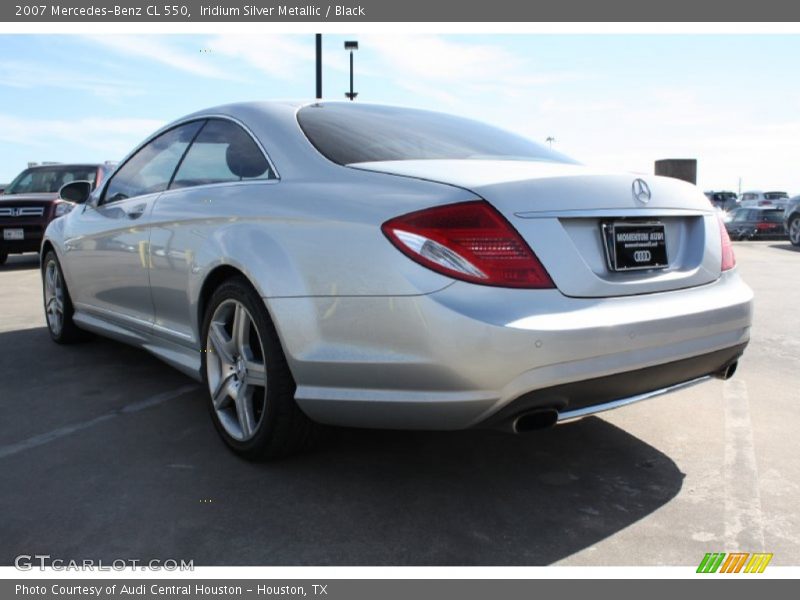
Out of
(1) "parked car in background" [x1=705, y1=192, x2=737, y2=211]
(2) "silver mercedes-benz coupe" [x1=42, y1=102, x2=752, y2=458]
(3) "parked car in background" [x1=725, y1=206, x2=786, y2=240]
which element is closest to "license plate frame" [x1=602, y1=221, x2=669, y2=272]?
(2) "silver mercedes-benz coupe" [x1=42, y1=102, x2=752, y2=458]

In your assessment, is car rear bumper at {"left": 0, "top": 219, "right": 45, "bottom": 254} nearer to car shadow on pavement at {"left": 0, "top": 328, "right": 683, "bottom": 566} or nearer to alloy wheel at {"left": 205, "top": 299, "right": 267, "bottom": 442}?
car shadow on pavement at {"left": 0, "top": 328, "right": 683, "bottom": 566}

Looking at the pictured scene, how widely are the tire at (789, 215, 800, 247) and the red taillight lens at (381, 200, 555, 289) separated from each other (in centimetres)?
1603

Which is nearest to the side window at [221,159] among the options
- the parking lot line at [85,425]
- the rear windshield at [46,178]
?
the parking lot line at [85,425]

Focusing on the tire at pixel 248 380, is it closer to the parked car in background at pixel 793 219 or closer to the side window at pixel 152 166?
the side window at pixel 152 166

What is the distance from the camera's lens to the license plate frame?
263 centimetres

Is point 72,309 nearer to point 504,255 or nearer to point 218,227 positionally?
point 218,227

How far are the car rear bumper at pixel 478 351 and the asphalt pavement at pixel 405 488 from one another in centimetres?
37

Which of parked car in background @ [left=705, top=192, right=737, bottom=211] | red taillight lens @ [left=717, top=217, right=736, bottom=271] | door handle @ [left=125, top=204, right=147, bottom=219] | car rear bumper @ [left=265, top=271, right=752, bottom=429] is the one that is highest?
door handle @ [left=125, top=204, right=147, bottom=219]

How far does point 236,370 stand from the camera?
320 centimetres

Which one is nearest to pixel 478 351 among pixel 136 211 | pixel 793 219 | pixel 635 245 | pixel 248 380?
pixel 635 245

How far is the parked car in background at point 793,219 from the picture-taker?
16.3m

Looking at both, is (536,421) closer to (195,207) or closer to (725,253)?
(725,253)

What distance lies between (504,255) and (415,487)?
3.32 feet

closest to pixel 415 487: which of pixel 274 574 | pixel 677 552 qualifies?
pixel 274 574
